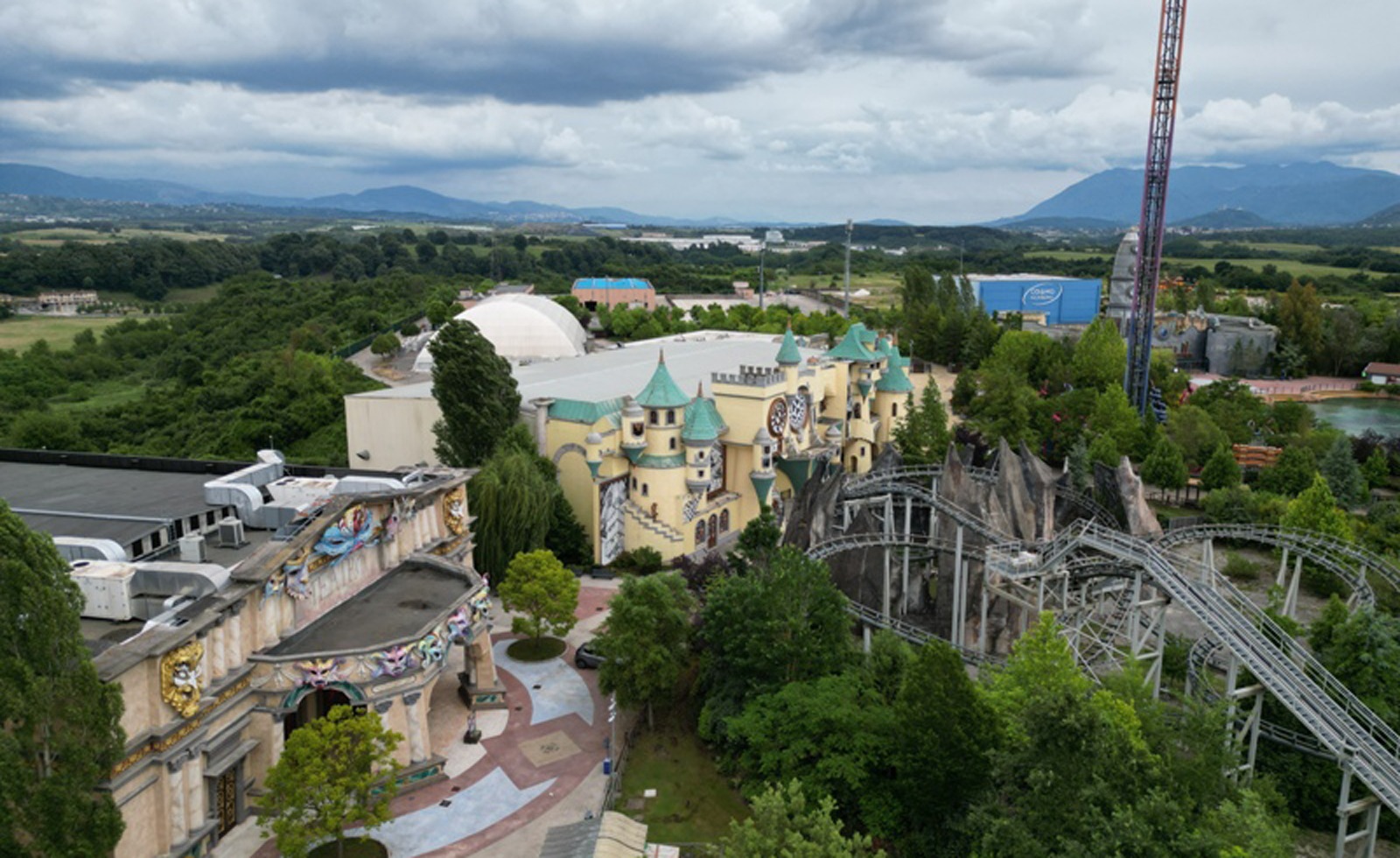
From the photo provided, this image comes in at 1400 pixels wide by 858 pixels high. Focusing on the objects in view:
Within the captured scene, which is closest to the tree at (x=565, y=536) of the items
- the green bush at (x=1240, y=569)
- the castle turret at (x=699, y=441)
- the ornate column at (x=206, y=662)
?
the castle turret at (x=699, y=441)

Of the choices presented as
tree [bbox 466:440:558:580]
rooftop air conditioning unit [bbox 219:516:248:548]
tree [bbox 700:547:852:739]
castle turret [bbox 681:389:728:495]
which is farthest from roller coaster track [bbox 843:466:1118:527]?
rooftop air conditioning unit [bbox 219:516:248:548]

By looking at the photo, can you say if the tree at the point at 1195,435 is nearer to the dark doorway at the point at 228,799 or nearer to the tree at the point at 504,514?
the tree at the point at 504,514

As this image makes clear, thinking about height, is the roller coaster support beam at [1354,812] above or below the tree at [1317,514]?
below

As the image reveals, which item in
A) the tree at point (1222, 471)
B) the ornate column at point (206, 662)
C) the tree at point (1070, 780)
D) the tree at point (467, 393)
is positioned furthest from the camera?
the tree at point (1222, 471)

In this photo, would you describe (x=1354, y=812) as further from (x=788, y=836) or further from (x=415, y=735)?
(x=415, y=735)

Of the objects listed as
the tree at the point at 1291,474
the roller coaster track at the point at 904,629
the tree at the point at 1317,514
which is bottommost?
the roller coaster track at the point at 904,629

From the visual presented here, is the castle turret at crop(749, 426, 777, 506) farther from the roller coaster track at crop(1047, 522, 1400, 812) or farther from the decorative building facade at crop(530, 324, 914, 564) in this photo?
the roller coaster track at crop(1047, 522, 1400, 812)
